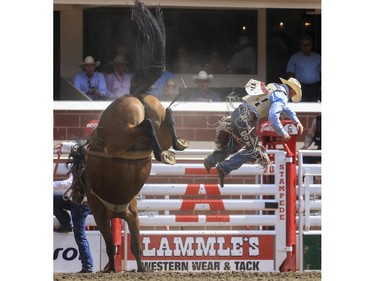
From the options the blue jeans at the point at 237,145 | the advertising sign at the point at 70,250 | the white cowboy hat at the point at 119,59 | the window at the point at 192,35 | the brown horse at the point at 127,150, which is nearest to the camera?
the brown horse at the point at 127,150

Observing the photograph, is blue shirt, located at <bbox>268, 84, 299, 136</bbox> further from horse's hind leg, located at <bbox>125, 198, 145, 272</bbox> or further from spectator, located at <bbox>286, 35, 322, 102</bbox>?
spectator, located at <bbox>286, 35, 322, 102</bbox>

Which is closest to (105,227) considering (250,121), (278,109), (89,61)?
(250,121)

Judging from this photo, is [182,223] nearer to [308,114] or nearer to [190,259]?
[190,259]

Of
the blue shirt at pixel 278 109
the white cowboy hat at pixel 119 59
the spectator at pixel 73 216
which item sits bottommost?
the spectator at pixel 73 216

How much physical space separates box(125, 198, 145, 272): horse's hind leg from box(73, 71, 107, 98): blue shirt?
2.00m

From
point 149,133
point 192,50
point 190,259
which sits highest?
point 192,50

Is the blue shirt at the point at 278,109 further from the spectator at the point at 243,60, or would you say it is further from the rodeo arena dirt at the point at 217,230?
the spectator at the point at 243,60

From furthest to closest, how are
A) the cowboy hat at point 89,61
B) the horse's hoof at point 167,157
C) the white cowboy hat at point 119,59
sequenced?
the cowboy hat at point 89,61, the white cowboy hat at point 119,59, the horse's hoof at point 167,157

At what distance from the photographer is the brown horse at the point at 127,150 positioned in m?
9.27

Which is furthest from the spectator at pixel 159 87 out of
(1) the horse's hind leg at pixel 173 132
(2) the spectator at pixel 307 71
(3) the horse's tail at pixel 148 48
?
(2) the spectator at pixel 307 71

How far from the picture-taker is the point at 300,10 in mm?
13664

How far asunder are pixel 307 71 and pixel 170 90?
6.77 ft
